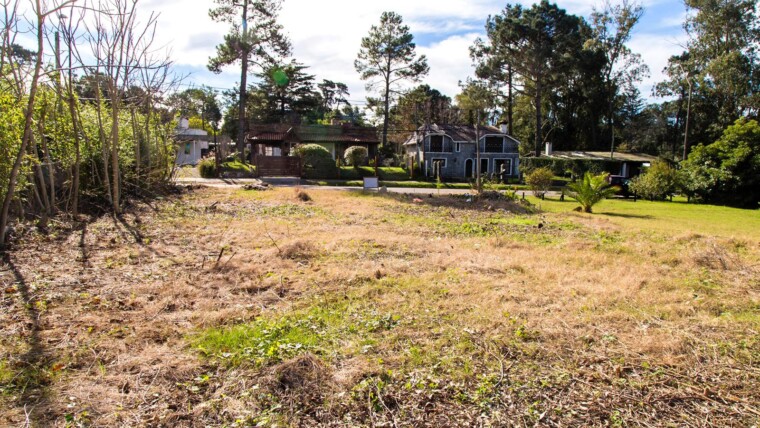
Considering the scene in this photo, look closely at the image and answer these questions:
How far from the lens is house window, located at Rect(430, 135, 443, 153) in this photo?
4291cm

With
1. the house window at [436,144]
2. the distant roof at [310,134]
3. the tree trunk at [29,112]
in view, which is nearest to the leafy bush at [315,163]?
the distant roof at [310,134]

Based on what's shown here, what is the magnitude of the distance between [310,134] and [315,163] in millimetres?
11650

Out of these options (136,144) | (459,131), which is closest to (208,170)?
(136,144)

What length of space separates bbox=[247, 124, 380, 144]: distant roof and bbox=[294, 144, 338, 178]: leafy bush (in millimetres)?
8981

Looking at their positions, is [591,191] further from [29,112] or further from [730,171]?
[29,112]

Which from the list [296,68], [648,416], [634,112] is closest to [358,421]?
[648,416]

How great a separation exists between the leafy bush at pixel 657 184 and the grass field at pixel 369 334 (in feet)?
Answer: 68.5

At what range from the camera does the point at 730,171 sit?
27000 millimetres

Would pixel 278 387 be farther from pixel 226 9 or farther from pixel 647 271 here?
pixel 226 9

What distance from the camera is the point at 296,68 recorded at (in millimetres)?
48875

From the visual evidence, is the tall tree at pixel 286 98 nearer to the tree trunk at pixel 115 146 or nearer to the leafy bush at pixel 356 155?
the leafy bush at pixel 356 155

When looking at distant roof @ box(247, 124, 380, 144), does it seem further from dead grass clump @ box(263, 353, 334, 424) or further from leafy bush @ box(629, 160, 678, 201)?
dead grass clump @ box(263, 353, 334, 424)

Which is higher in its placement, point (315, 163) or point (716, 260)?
point (315, 163)

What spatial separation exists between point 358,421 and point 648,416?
6.79 feet
